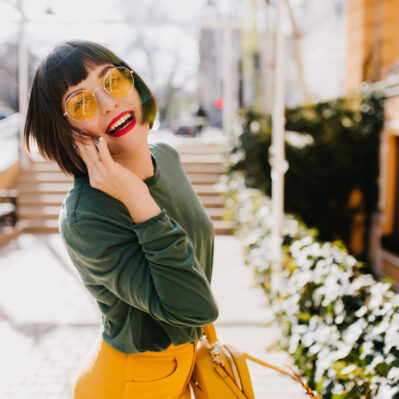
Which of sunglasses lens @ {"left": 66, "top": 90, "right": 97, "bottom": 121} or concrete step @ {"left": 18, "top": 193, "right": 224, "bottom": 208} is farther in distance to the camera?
concrete step @ {"left": 18, "top": 193, "right": 224, "bottom": 208}

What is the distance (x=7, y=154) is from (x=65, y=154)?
10629 millimetres

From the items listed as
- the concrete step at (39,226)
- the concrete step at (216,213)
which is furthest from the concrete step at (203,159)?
the concrete step at (39,226)

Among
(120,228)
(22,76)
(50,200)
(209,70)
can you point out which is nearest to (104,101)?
(120,228)

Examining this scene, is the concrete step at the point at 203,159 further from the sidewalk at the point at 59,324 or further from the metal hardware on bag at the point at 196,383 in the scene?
the metal hardware on bag at the point at 196,383

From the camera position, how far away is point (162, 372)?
48.1 inches

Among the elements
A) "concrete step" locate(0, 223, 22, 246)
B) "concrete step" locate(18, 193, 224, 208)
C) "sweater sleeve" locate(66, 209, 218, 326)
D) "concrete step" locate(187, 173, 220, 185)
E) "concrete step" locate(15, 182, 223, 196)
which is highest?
"sweater sleeve" locate(66, 209, 218, 326)

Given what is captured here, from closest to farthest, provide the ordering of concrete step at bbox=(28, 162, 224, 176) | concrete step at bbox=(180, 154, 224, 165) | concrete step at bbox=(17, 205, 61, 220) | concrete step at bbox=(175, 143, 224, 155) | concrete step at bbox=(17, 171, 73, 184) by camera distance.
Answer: concrete step at bbox=(17, 205, 61, 220) < concrete step at bbox=(17, 171, 73, 184) < concrete step at bbox=(28, 162, 224, 176) < concrete step at bbox=(180, 154, 224, 165) < concrete step at bbox=(175, 143, 224, 155)

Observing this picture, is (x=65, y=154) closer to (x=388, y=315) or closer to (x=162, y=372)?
(x=162, y=372)

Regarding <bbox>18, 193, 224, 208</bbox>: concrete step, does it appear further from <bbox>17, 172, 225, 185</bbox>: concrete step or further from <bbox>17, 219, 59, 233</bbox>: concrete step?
<bbox>17, 219, 59, 233</bbox>: concrete step

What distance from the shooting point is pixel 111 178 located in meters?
1.04

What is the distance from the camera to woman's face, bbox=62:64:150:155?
44.5 inches

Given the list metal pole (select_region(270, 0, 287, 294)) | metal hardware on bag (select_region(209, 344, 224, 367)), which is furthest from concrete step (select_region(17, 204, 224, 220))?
metal hardware on bag (select_region(209, 344, 224, 367))

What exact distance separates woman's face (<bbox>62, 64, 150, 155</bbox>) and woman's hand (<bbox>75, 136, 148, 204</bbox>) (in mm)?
90

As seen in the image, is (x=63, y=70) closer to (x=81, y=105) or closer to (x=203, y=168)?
(x=81, y=105)
